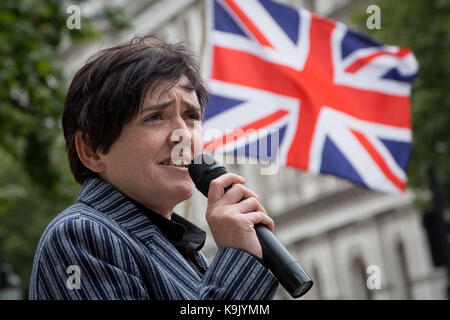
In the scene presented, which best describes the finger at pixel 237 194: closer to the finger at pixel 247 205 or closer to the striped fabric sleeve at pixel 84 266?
the finger at pixel 247 205

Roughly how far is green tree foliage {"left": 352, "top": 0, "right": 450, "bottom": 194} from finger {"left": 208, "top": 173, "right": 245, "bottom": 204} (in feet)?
61.7

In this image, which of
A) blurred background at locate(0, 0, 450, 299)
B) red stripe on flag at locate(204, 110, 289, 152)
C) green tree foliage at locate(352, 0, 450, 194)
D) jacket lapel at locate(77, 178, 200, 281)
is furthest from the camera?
green tree foliage at locate(352, 0, 450, 194)

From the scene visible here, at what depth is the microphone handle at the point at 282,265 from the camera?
2527 mm

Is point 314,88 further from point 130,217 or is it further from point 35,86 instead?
point 130,217

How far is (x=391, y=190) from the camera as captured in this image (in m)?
9.20

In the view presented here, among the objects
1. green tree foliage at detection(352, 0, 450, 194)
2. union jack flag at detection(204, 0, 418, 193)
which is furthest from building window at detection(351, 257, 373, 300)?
union jack flag at detection(204, 0, 418, 193)

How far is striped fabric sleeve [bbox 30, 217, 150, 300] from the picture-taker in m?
2.56

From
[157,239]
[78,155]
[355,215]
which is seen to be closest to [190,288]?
[157,239]

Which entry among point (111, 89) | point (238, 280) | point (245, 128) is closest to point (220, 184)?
point (238, 280)

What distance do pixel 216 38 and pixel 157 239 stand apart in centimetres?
647

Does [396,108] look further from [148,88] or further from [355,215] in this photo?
[355,215]

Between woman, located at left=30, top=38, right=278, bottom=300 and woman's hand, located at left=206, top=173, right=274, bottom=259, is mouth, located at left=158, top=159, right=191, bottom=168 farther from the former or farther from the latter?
woman's hand, located at left=206, top=173, right=274, bottom=259

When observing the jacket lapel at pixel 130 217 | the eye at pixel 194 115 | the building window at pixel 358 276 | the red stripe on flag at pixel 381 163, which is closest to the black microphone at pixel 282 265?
the jacket lapel at pixel 130 217

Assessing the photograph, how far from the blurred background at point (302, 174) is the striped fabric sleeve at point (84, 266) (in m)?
1.05
